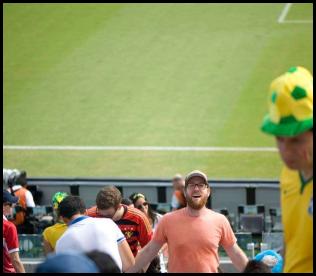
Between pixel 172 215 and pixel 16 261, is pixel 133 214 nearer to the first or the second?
pixel 16 261

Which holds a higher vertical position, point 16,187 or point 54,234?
point 54,234

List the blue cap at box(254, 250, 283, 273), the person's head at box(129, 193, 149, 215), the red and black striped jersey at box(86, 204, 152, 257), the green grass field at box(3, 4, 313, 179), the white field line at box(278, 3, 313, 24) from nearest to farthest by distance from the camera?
the blue cap at box(254, 250, 283, 273) < the red and black striped jersey at box(86, 204, 152, 257) < the person's head at box(129, 193, 149, 215) < the green grass field at box(3, 4, 313, 179) < the white field line at box(278, 3, 313, 24)

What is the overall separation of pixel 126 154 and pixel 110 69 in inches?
170

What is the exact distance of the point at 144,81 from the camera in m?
21.5

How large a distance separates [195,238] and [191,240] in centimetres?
3

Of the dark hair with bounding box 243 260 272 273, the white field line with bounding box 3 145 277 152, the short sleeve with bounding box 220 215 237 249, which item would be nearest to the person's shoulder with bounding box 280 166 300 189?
the dark hair with bounding box 243 260 272 273

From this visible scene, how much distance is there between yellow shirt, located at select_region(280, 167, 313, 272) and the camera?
396 cm

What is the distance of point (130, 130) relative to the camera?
19.3 meters

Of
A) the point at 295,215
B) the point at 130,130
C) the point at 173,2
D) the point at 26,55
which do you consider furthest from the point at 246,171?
the point at 295,215

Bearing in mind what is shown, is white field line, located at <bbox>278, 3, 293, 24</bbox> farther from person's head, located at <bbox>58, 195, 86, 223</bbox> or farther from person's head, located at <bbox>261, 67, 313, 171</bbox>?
Answer: person's head, located at <bbox>261, 67, 313, 171</bbox>

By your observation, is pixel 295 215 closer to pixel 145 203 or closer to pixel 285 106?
pixel 285 106

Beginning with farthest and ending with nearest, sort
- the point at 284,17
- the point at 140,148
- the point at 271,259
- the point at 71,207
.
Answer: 1. the point at 284,17
2. the point at 140,148
3. the point at 71,207
4. the point at 271,259

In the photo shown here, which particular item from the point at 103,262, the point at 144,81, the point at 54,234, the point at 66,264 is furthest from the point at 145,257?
the point at 144,81

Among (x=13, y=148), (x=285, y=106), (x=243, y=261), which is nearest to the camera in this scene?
(x=285, y=106)
